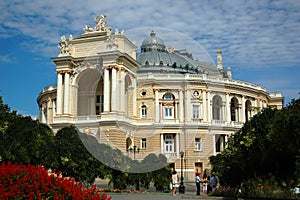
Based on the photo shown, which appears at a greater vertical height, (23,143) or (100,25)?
(100,25)

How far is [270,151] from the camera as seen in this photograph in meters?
18.1

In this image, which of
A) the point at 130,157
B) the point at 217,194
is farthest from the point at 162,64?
the point at 130,157

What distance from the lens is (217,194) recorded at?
26.6m

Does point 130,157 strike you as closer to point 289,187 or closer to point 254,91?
point 289,187

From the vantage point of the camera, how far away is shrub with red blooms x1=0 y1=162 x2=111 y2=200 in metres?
9.32

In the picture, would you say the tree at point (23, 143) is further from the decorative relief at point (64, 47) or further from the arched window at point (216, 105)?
the arched window at point (216, 105)

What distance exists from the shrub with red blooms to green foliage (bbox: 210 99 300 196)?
7.44 m

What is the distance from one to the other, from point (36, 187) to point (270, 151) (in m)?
11.4

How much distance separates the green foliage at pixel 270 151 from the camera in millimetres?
14609

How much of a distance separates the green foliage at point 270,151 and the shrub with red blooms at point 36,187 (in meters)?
7.44

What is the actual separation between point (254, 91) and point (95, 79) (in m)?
26.1

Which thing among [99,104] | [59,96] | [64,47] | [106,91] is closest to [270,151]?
[106,91]

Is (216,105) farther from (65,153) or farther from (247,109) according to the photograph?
(65,153)

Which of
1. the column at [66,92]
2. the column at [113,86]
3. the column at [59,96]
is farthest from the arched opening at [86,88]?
the column at [113,86]
